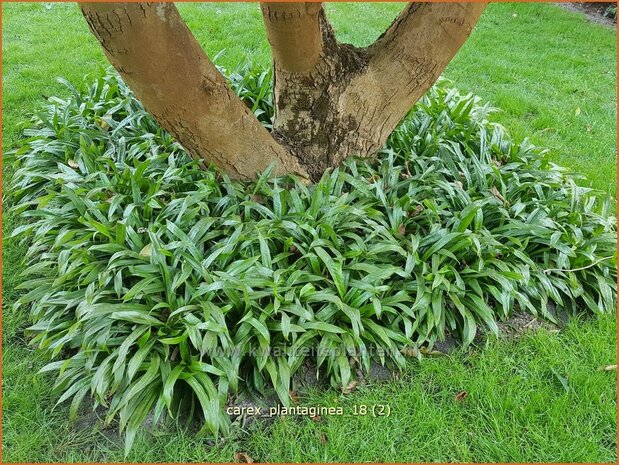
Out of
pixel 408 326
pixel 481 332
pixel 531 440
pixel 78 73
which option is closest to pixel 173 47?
pixel 408 326

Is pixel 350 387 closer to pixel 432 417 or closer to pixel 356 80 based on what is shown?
pixel 432 417

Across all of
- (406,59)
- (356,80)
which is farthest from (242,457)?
(406,59)

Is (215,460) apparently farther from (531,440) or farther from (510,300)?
(510,300)

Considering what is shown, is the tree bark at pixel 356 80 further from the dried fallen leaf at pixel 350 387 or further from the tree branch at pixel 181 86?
the dried fallen leaf at pixel 350 387

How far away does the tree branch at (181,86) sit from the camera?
2033 mm

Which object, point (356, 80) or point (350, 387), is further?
point (356, 80)

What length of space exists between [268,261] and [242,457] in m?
0.80

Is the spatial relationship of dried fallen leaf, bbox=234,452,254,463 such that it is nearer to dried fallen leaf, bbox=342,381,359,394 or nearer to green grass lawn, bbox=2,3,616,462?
green grass lawn, bbox=2,3,616,462

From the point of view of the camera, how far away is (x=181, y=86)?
2338 millimetres

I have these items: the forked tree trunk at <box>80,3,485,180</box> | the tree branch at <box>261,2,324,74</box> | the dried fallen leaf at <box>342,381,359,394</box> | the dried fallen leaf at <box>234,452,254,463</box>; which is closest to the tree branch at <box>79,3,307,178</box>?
the forked tree trunk at <box>80,3,485,180</box>

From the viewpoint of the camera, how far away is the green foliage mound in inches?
84.0

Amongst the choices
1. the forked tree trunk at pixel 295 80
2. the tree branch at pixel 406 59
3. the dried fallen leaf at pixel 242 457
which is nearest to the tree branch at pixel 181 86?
the forked tree trunk at pixel 295 80

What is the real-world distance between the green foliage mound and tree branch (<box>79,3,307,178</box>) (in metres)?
0.15

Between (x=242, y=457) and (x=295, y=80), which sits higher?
(x=295, y=80)
